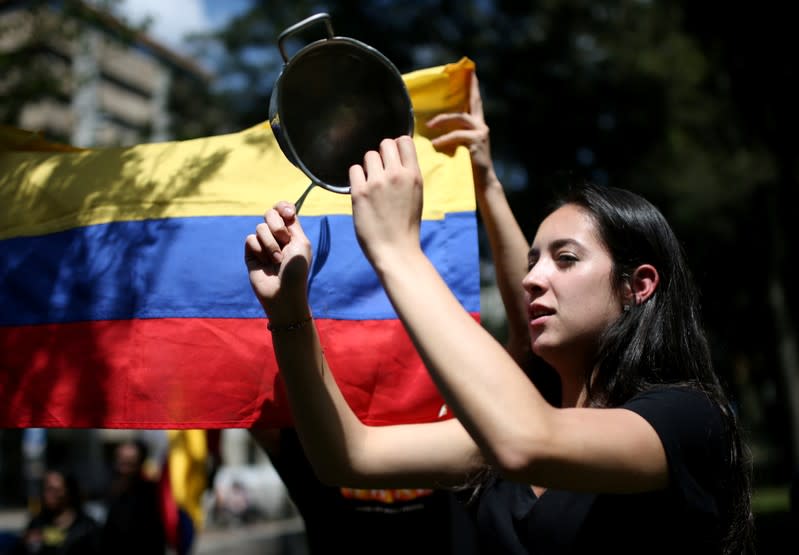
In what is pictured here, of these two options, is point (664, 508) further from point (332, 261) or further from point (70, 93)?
point (70, 93)

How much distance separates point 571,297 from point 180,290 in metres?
1.17

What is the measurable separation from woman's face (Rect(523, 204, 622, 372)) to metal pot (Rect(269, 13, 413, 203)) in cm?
43

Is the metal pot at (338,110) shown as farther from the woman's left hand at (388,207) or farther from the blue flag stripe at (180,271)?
the blue flag stripe at (180,271)

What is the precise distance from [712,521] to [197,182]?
5.55 feet

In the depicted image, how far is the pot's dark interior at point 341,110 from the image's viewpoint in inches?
76.0

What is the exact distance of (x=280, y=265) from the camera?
1.84 m

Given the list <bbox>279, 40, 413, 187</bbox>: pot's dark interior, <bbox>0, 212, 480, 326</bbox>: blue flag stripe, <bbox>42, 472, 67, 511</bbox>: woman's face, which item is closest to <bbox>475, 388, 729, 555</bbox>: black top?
<bbox>279, 40, 413, 187</bbox>: pot's dark interior

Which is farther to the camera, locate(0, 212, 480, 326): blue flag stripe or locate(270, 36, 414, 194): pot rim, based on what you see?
locate(0, 212, 480, 326): blue flag stripe

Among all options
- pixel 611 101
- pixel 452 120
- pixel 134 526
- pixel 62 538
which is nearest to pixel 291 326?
pixel 452 120

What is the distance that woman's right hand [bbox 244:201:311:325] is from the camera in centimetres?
182

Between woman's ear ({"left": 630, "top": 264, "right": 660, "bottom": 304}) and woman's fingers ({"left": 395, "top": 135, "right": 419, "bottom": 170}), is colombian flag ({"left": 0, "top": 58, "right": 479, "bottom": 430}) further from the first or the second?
woman's fingers ({"left": 395, "top": 135, "right": 419, "bottom": 170})

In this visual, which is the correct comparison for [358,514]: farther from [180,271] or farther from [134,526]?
[134,526]

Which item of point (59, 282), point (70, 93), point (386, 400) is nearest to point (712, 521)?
point (386, 400)

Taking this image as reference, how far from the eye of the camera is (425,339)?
141 cm
